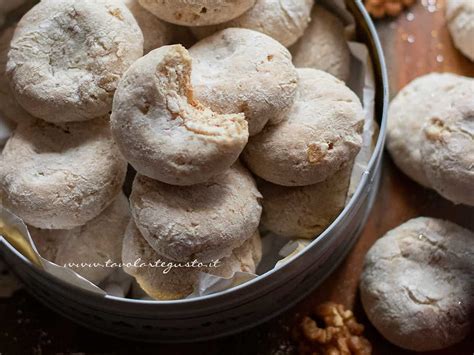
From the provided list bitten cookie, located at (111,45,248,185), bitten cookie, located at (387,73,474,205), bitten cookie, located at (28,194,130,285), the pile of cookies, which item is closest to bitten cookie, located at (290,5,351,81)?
the pile of cookies

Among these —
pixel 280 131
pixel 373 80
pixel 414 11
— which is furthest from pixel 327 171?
pixel 414 11

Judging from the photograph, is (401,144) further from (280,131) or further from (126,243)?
(126,243)

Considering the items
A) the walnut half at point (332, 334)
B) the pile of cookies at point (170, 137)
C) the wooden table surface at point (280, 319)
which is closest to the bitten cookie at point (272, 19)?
the pile of cookies at point (170, 137)

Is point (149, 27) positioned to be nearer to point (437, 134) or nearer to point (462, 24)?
point (437, 134)

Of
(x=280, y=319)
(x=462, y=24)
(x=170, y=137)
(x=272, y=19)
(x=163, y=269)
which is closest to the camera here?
(x=170, y=137)

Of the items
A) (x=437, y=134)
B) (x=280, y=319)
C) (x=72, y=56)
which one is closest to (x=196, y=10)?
(x=72, y=56)

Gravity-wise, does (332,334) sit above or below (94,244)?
below
